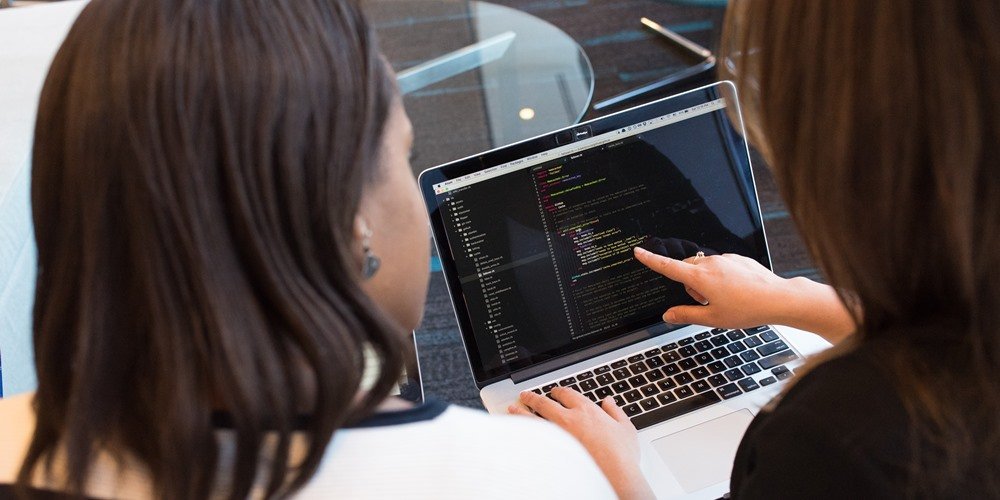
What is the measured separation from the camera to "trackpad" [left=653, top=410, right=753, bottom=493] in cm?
94

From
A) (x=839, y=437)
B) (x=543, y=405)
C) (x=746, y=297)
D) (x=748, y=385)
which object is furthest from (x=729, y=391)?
(x=839, y=437)

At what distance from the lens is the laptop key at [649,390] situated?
1.04 metres

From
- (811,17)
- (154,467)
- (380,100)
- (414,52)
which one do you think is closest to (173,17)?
(380,100)

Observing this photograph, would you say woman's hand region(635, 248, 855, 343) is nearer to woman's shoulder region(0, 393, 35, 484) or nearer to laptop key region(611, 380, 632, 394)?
laptop key region(611, 380, 632, 394)

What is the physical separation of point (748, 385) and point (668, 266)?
184 millimetres

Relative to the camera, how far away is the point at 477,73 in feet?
6.66

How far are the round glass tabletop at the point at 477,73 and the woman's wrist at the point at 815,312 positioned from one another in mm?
808

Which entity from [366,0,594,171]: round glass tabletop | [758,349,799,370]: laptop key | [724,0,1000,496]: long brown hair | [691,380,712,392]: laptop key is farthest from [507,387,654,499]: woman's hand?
[366,0,594,171]: round glass tabletop

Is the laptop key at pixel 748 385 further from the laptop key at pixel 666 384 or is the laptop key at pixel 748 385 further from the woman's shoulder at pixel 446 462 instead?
the woman's shoulder at pixel 446 462

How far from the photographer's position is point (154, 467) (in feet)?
1.87

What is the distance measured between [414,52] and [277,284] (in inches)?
66.8

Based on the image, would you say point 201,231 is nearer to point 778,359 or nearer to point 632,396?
point 632,396

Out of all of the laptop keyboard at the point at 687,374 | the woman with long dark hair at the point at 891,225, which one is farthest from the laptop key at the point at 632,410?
the woman with long dark hair at the point at 891,225

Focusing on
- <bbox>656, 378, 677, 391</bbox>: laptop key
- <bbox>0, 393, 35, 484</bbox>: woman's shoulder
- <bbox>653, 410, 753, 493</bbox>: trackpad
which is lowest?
<bbox>653, 410, 753, 493</bbox>: trackpad
